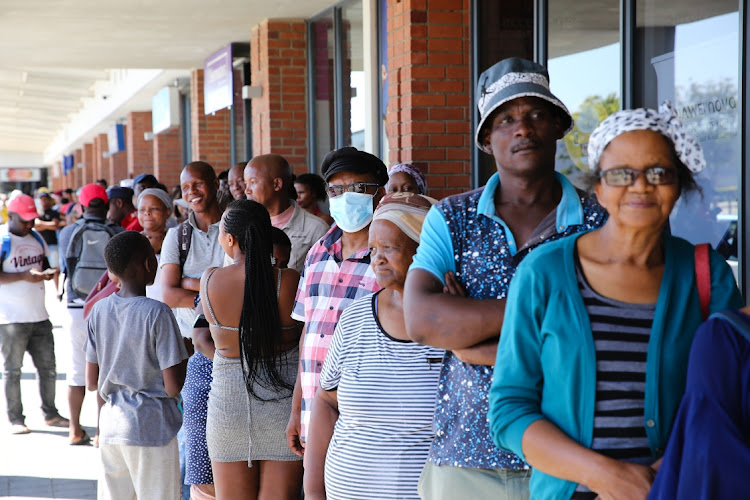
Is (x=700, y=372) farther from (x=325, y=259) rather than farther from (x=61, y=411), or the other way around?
(x=61, y=411)

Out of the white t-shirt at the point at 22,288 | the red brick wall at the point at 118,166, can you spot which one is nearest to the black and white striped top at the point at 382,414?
the white t-shirt at the point at 22,288

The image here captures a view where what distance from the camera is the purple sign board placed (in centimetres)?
1066

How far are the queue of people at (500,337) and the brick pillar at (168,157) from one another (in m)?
13.0

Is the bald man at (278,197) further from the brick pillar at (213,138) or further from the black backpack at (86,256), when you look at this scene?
the brick pillar at (213,138)

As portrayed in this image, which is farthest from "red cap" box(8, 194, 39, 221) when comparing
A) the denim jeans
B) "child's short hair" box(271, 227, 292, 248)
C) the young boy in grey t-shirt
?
"child's short hair" box(271, 227, 292, 248)

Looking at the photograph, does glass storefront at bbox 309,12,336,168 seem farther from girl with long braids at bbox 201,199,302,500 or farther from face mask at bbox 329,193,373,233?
face mask at bbox 329,193,373,233

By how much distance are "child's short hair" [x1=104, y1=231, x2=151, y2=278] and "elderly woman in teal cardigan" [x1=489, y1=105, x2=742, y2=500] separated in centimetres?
265

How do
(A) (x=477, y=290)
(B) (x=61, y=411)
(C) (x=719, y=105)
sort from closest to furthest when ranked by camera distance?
(A) (x=477, y=290), (C) (x=719, y=105), (B) (x=61, y=411)

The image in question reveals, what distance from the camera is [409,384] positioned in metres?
2.52

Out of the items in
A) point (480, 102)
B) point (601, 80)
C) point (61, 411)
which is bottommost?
point (61, 411)

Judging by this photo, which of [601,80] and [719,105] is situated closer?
[719,105]

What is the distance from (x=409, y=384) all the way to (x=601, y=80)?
2.92m

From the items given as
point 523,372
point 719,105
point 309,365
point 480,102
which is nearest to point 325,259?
point 309,365

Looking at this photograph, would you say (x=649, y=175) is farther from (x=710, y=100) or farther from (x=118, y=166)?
(x=118, y=166)
